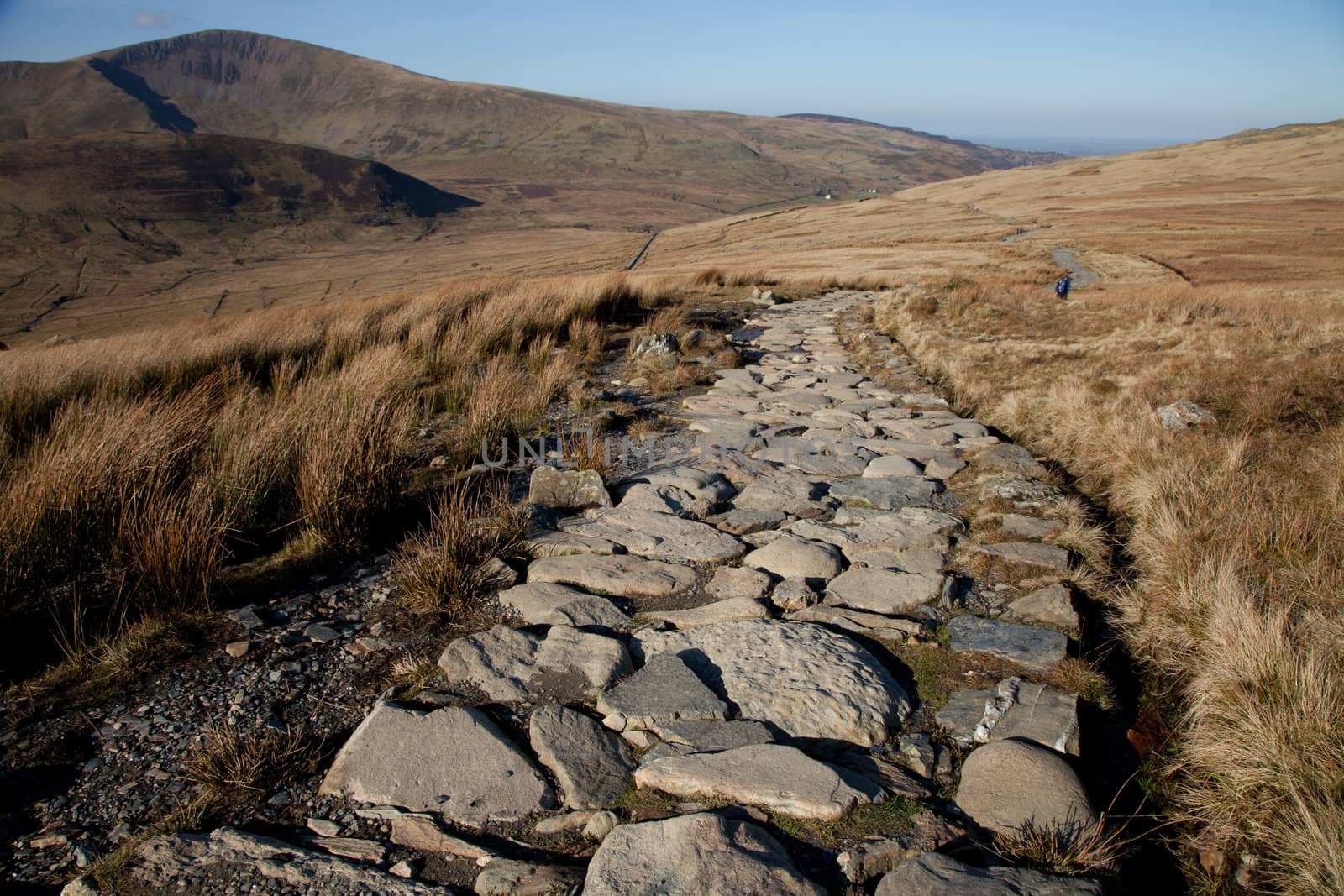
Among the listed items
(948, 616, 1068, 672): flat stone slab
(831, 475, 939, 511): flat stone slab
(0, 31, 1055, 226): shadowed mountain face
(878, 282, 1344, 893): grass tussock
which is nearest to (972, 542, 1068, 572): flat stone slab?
(878, 282, 1344, 893): grass tussock

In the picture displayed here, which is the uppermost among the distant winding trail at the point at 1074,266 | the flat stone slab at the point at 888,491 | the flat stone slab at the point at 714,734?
the distant winding trail at the point at 1074,266

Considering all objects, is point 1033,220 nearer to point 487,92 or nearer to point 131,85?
point 487,92

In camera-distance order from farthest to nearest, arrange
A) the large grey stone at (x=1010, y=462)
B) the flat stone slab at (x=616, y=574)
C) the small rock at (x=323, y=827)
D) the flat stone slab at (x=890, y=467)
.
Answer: the flat stone slab at (x=890, y=467) → the large grey stone at (x=1010, y=462) → the flat stone slab at (x=616, y=574) → the small rock at (x=323, y=827)

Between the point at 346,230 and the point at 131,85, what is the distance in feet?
409

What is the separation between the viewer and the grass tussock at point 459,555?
8.86 feet

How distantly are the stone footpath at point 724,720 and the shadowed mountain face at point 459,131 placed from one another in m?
110

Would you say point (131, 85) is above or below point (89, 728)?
above

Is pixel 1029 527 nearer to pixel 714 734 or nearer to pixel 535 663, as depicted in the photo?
pixel 714 734

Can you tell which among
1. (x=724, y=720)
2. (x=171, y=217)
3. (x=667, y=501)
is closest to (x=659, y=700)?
(x=724, y=720)

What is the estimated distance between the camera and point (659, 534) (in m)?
3.31

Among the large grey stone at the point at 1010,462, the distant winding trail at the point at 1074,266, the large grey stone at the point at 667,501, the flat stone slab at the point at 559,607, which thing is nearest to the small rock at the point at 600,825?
the flat stone slab at the point at 559,607

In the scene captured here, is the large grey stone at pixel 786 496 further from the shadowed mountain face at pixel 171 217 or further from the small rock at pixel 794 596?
the shadowed mountain face at pixel 171 217

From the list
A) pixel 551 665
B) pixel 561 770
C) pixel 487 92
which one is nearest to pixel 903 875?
pixel 561 770

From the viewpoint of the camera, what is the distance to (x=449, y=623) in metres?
2.62
